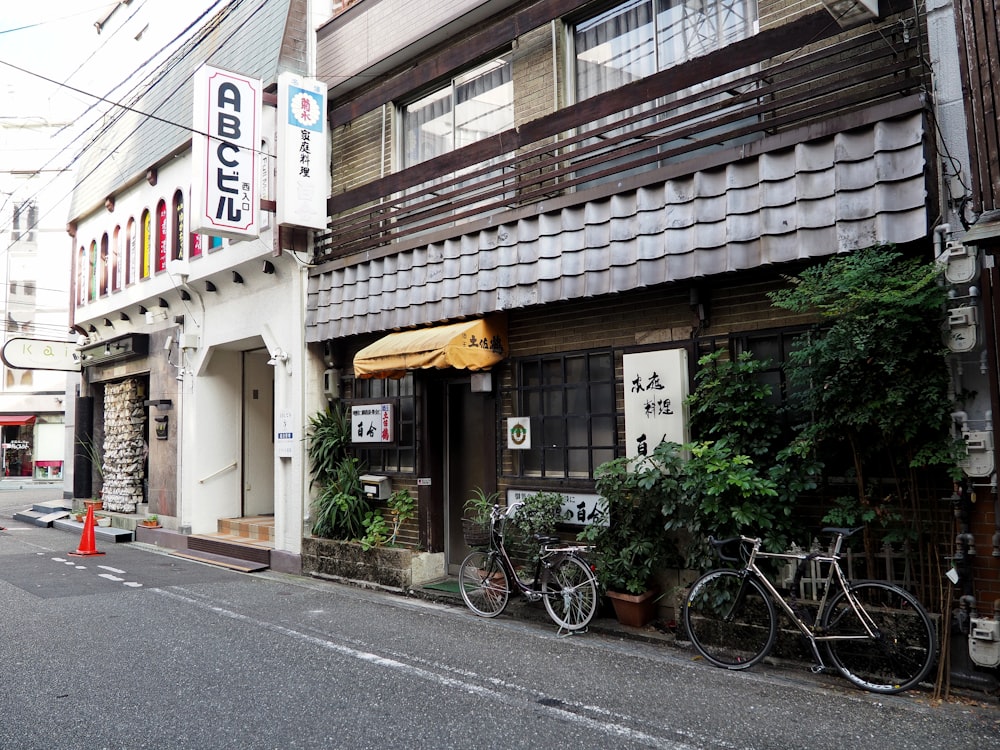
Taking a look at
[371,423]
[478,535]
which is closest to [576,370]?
[478,535]

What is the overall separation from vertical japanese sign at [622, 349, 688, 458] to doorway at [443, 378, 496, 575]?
3.02 meters

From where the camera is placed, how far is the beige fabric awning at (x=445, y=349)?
362 inches

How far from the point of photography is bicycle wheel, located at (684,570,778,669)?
6.49 m

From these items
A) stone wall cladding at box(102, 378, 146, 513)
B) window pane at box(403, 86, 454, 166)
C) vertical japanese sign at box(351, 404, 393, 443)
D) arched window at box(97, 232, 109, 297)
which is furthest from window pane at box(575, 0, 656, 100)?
arched window at box(97, 232, 109, 297)

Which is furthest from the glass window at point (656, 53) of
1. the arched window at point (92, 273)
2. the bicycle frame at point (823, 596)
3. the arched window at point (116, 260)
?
the arched window at point (92, 273)

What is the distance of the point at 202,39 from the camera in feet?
51.1

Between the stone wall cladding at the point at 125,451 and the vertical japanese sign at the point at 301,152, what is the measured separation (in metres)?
8.83

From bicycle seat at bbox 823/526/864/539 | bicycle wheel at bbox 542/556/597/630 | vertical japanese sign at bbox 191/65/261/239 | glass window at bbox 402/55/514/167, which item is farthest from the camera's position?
vertical japanese sign at bbox 191/65/261/239

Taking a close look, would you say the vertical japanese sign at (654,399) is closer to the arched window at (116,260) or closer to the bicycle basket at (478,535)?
the bicycle basket at (478,535)

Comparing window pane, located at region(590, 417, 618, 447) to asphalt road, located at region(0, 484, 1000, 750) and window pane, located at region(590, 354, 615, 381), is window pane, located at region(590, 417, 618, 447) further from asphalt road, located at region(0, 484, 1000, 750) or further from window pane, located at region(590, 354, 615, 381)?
asphalt road, located at region(0, 484, 1000, 750)

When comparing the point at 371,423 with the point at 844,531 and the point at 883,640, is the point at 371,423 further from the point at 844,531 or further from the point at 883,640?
the point at 883,640

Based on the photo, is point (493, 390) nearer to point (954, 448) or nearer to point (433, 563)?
point (433, 563)

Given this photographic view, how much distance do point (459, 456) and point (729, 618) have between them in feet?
16.9

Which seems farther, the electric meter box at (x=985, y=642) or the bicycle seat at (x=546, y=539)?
the bicycle seat at (x=546, y=539)
